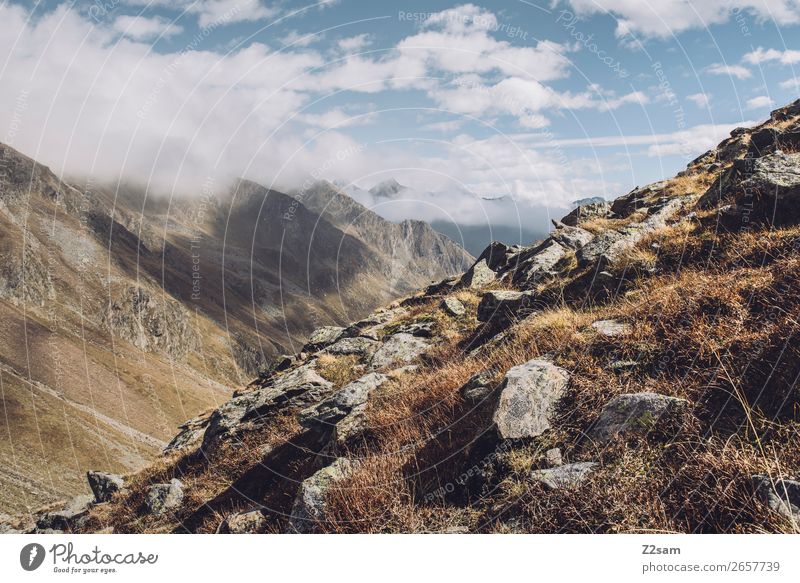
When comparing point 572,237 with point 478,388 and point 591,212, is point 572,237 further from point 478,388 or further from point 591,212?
point 478,388

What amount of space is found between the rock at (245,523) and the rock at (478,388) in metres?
4.86

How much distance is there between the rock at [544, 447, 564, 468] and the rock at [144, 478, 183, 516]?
42.5 feet

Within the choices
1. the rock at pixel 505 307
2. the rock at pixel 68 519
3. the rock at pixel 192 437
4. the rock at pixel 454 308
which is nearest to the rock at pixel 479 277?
the rock at pixel 454 308

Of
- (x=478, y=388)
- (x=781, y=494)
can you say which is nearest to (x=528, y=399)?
(x=478, y=388)

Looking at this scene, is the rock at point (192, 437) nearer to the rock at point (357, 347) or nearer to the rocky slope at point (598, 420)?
the rocky slope at point (598, 420)

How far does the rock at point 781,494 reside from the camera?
4.38 meters

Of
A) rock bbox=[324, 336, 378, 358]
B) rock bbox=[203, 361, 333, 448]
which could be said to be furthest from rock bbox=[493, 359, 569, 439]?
rock bbox=[324, 336, 378, 358]

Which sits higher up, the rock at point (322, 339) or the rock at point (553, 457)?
the rock at point (553, 457)

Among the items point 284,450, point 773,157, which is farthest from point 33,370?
point 773,157

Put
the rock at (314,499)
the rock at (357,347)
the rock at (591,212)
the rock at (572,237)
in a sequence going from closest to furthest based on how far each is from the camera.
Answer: the rock at (314,499), the rock at (357,347), the rock at (572,237), the rock at (591,212)

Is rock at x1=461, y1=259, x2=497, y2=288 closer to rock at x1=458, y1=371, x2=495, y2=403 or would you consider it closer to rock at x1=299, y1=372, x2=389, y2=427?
rock at x1=299, y1=372, x2=389, y2=427

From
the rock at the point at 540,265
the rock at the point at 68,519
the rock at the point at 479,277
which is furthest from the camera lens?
the rock at the point at 479,277

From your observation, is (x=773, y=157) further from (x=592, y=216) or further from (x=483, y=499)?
(x=592, y=216)

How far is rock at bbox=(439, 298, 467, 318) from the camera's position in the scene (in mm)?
21688
